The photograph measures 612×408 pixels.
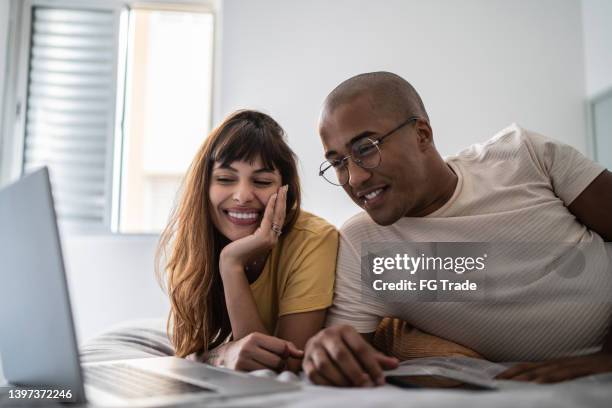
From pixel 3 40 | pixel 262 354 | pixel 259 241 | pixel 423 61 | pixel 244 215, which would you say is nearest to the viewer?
pixel 262 354

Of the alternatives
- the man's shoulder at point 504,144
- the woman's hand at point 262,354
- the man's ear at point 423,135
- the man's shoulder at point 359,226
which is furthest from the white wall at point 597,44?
the woman's hand at point 262,354

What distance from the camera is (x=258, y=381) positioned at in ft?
2.38

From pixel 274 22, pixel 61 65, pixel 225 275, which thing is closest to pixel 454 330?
pixel 225 275

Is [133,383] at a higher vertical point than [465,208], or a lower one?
lower

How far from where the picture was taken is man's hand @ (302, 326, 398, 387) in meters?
0.74

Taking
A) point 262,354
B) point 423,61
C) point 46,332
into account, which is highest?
point 423,61

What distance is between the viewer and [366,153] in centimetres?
123

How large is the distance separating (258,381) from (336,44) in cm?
256

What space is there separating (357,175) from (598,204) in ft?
1.92

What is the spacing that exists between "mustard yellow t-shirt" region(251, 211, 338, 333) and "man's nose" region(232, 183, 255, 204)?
0.16 m

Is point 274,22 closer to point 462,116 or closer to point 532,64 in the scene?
point 462,116

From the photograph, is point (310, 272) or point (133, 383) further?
point (310, 272)

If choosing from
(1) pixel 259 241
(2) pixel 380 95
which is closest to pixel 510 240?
(2) pixel 380 95

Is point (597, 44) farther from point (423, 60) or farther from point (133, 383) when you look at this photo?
point (133, 383)
